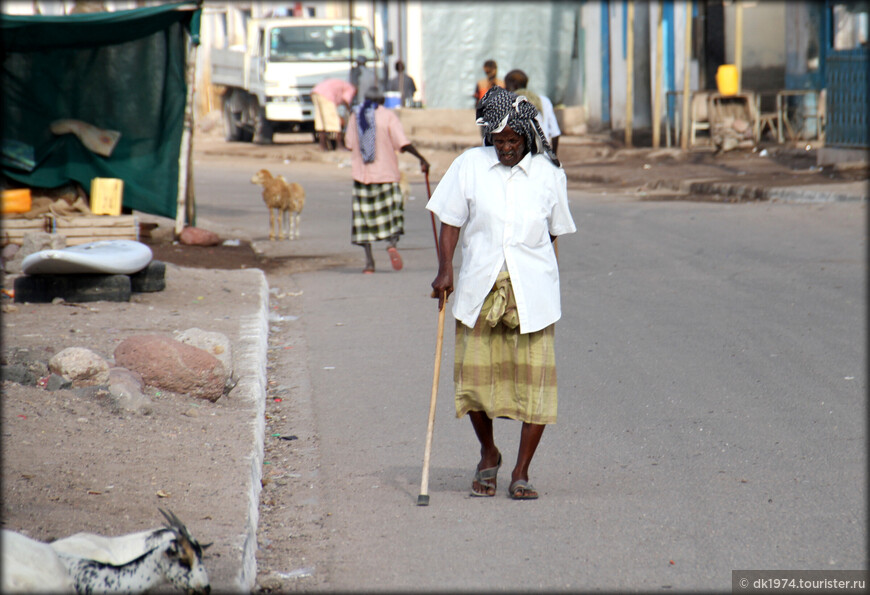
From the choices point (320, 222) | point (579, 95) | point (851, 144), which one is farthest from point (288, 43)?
point (851, 144)

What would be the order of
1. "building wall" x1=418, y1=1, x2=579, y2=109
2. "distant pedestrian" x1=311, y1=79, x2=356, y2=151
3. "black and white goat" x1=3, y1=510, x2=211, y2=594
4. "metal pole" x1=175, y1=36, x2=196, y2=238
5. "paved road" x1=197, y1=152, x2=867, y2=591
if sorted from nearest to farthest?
"black and white goat" x1=3, y1=510, x2=211, y2=594 < "paved road" x1=197, y1=152, x2=867, y2=591 < "metal pole" x1=175, y1=36, x2=196, y2=238 < "distant pedestrian" x1=311, y1=79, x2=356, y2=151 < "building wall" x1=418, y1=1, x2=579, y2=109

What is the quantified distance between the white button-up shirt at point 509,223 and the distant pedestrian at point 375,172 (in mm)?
5807

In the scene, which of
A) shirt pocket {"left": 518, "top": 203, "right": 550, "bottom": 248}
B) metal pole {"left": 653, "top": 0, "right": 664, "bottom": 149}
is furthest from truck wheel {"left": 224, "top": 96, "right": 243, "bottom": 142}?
shirt pocket {"left": 518, "top": 203, "right": 550, "bottom": 248}

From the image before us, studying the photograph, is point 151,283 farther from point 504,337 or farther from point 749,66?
point 749,66

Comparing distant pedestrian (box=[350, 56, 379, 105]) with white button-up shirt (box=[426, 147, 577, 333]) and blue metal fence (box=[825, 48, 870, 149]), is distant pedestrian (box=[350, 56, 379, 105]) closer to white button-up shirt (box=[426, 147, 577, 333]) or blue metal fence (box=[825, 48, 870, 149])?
blue metal fence (box=[825, 48, 870, 149])

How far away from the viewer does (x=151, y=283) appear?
28.9 feet

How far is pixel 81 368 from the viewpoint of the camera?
5.65 meters

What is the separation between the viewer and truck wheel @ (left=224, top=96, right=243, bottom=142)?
1203 inches

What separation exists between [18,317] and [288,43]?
19.4 meters

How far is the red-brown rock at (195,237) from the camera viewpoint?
478 inches

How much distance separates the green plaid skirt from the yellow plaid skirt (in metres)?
5.99

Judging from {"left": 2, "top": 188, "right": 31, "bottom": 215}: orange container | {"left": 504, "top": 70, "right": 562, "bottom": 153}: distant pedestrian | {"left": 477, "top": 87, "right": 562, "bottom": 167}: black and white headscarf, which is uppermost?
{"left": 504, "top": 70, "right": 562, "bottom": 153}: distant pedestrian

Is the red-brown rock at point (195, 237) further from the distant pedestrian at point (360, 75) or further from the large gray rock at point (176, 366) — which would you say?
the distant pedestrian at point (360, 75)

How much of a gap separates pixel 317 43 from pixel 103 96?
14606mm
